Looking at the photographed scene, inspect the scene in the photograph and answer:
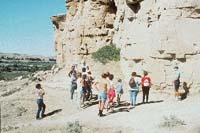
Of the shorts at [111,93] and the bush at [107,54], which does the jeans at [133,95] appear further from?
the bush at [107,54]

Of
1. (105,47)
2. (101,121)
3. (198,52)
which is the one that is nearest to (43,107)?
(101,121)

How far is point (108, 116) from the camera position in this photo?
15977 mm

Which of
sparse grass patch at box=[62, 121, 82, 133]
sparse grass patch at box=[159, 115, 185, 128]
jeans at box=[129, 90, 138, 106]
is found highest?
jeans at box=[129, 90, 138, 106]

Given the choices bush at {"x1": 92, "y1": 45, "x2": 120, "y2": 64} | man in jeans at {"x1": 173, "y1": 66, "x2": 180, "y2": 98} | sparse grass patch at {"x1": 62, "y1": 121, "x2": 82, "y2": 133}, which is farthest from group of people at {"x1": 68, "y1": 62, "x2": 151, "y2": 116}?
bush at {"x1": 92, "y1": 45, "x2": 120, "y2": 64}

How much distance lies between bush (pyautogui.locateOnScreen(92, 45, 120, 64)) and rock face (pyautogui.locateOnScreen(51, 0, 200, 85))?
0.65 metres

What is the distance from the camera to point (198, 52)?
1772cm

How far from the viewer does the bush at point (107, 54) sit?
2562 centimetres

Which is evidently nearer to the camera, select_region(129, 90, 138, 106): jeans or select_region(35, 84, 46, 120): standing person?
select_region(129, 90, 138, 106): jeans

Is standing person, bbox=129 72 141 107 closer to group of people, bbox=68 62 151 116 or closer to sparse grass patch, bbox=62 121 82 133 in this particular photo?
group of people, bbox=68 62 151 116

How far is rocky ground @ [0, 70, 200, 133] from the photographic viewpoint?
14173 mm

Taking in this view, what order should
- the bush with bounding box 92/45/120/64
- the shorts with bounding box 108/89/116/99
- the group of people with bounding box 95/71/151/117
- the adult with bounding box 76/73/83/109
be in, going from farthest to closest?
the bush with bounding box 92/45/120/64 < the adult with bounding box 76/73/83/109 < the shorts with bounding box 108/89/116/99 < the group of people with bounding box 95/71/151/117

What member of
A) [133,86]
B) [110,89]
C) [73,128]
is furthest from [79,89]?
[73,128]

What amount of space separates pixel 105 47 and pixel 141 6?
5761mm

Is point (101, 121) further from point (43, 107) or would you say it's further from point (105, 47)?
point (105, 47)
